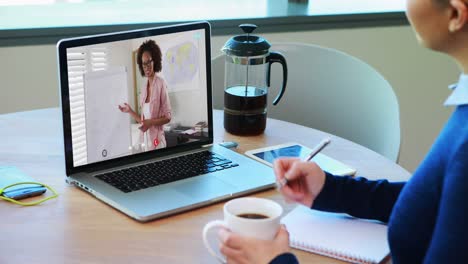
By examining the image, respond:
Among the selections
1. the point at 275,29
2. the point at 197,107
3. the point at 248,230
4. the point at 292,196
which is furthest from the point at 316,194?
the point at 275,29

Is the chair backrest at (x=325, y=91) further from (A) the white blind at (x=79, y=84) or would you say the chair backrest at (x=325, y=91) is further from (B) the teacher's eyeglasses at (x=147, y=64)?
(A) the white blind at (x=79, y=84)

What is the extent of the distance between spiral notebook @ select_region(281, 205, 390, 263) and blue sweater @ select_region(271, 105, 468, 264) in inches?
4.0

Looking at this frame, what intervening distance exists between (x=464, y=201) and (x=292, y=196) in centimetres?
39

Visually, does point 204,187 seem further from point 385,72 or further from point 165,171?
point 385,72

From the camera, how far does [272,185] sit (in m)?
1.43

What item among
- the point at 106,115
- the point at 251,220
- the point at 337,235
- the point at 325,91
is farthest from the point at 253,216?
the point at 325,91

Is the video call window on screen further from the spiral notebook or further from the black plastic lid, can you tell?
the spiral notebook

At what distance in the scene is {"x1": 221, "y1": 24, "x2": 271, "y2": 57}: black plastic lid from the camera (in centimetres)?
166

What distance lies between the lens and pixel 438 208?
98 cm

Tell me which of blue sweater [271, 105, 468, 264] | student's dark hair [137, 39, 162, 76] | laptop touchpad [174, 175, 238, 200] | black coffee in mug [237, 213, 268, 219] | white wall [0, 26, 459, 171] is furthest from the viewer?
white wall [0, 26, 459, 171]

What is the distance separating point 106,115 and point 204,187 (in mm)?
246

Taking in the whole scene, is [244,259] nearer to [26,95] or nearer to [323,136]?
[323,136]

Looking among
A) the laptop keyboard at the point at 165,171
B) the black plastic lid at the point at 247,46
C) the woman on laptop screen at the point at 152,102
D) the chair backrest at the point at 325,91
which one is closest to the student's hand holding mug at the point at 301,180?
the laptop keyboard at the point at 165,171

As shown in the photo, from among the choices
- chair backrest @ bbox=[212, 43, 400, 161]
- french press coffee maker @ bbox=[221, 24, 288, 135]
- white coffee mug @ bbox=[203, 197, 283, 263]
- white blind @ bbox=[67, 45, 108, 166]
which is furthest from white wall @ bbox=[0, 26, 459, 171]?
white coffee mug @ bbox=[203, 197, 283, 263]
